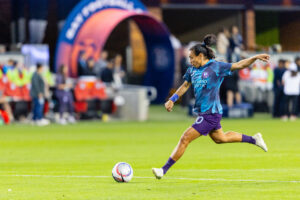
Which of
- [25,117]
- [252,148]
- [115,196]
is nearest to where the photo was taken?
[115,196]

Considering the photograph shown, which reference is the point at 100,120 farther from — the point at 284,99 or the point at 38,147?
the point at 38,147

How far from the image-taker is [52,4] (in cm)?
4038

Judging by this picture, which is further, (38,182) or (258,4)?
(258,4)

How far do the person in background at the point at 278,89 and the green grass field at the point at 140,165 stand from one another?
5.63 metres

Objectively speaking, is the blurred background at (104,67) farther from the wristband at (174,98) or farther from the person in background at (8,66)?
the wristband at (174,98)

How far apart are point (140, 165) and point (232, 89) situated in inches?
677

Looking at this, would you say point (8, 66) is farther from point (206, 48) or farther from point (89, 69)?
point (206, 48)

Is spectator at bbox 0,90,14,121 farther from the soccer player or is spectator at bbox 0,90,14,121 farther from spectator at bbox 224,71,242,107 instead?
the soccer player

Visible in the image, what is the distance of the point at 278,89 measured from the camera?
31.7 meters

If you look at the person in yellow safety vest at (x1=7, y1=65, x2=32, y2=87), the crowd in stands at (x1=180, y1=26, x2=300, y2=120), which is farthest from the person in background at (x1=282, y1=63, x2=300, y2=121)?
the person in yellow safety vest at (x1=7, y1=65, x2=32, y2=87)

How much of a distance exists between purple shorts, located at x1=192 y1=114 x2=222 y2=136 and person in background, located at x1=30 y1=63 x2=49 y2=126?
16.7m

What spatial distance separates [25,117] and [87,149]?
12.4 m

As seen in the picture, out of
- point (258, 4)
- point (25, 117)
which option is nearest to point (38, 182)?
point (25, 117)

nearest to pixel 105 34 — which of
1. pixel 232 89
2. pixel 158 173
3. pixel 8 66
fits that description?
pixel 8 66
